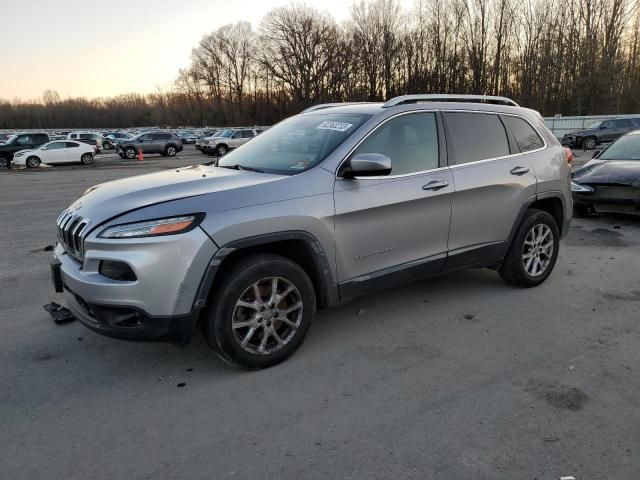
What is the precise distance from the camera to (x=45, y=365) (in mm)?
3607

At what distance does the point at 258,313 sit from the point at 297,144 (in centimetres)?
152

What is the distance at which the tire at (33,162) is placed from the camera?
2696cm

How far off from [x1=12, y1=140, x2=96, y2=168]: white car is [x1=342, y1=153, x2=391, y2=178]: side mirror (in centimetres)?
2848

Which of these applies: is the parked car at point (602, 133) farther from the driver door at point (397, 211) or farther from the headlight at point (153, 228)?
the headlight at point (153, 228)

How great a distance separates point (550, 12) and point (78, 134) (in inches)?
1823

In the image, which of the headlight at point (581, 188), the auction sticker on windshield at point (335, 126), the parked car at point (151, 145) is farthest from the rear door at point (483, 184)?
the parked car at point (151, 145)

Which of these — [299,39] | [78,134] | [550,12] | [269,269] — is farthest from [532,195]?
[299,39]

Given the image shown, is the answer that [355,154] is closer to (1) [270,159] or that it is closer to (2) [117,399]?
(1) [270,159]

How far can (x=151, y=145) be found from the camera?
34.5 m

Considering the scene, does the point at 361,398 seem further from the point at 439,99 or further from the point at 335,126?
the point at 439,99

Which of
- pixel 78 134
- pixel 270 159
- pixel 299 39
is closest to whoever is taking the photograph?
pixel 270 159

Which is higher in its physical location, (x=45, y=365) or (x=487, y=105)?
(x=487, y=105)

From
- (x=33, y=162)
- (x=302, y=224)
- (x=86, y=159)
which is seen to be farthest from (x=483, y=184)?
(x=86, y=159)

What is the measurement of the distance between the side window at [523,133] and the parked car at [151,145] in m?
31.4
